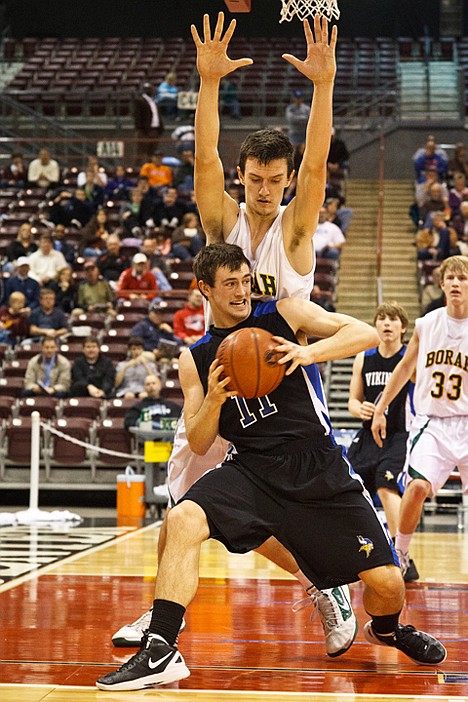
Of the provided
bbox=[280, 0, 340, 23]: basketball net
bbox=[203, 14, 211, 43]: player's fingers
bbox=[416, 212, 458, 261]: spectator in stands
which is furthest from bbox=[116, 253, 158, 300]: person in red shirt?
bbox=[203, 14, 211, 43]: player's fingers

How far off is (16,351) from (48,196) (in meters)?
5.00

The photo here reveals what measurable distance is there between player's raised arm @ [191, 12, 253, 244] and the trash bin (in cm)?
686

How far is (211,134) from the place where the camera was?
14.1ft

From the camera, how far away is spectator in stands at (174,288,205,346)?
13094mm

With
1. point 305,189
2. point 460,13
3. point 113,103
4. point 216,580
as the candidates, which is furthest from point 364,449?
point 460,13

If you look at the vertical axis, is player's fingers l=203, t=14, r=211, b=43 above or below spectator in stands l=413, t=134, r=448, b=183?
above

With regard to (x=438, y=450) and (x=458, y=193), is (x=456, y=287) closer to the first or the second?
(x=438, y=450)

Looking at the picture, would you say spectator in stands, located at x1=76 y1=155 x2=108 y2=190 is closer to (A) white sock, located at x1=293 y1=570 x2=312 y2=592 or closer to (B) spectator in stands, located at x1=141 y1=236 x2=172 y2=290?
(B) spectator in stands, located at x1=141 y1=236 x2=172 y2=290

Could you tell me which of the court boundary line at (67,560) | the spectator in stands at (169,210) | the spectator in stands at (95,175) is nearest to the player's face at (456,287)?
the court boundary line at (67,560)

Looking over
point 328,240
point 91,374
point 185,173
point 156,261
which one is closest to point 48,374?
point 91,374

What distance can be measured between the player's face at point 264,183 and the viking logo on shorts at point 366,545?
134 cm

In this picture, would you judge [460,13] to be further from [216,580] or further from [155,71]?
[216,580]

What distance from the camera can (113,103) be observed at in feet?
71.3

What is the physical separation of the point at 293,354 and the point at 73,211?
13.6 m
